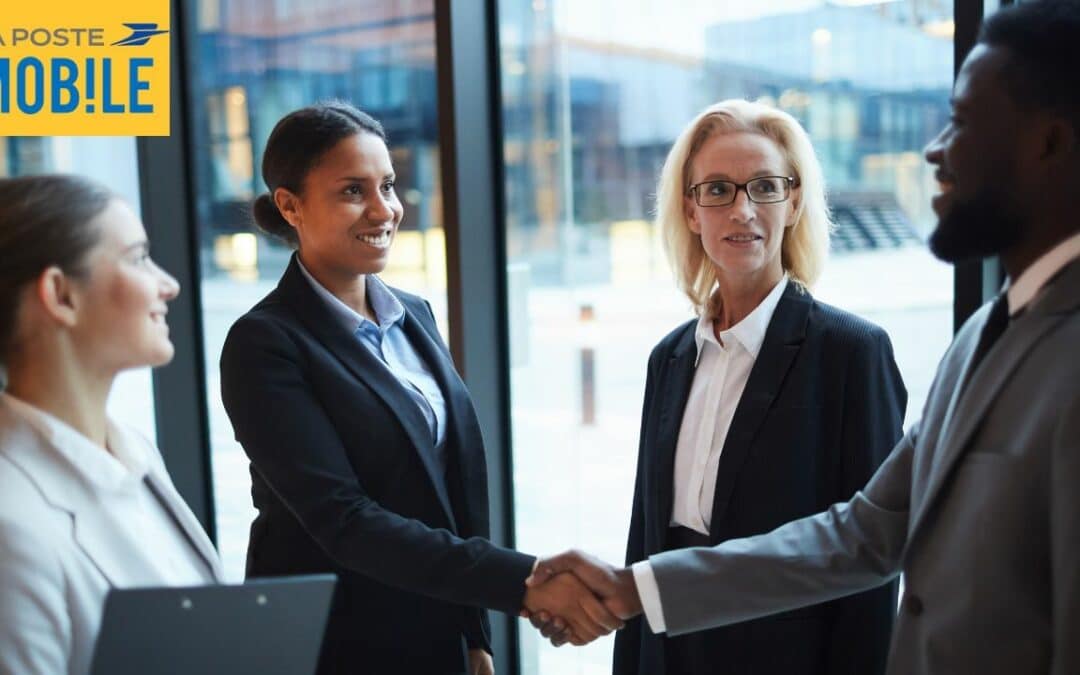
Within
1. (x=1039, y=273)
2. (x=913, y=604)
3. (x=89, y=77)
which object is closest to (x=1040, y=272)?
(x=1039, y=273)

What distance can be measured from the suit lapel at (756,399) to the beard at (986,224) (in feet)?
1.73

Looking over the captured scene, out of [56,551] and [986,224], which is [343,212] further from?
[986,224]

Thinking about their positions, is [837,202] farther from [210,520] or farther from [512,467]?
[210,520]

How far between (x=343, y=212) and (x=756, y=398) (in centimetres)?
88

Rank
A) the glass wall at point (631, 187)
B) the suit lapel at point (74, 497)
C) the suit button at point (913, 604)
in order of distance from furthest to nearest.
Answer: the glass wall at point (631, 187) < the suit button at point (913, 604) < the suit lapel at point (74, 497)

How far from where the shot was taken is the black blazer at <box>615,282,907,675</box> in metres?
1.89

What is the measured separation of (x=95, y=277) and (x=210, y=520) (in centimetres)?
289

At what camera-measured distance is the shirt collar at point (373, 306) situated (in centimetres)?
200

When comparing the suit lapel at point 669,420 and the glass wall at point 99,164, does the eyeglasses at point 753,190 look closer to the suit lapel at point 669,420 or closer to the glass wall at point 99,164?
the suit lapel at point 669,420

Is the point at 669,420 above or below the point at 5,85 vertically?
below

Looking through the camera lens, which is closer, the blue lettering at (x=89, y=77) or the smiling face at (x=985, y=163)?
the smiling face at (x=985, y=163)

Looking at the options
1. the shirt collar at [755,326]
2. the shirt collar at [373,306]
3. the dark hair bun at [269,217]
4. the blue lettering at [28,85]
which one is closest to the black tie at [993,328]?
the shirt collar at [755,326]

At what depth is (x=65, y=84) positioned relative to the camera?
3857mm

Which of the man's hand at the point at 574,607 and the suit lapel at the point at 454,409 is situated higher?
the suit lapel at the point at 454,409
